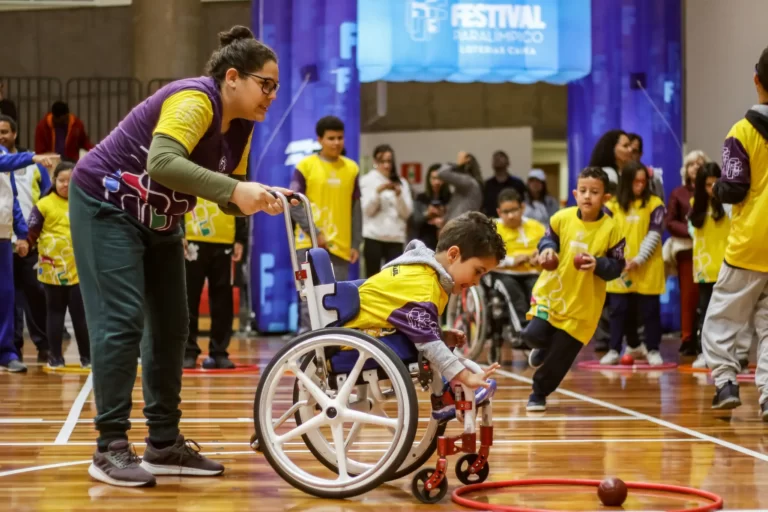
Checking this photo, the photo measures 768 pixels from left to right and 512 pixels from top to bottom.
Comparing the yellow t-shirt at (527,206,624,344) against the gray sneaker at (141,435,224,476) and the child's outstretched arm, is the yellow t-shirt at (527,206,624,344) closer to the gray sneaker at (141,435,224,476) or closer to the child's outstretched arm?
the child's outstretched arm

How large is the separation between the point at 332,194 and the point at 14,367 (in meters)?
2.35

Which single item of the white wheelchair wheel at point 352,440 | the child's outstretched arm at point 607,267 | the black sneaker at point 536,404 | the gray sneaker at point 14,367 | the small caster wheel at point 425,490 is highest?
the child's outstretched arm at point 607,267

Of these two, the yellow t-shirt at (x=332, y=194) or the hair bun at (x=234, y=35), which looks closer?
the hair bun at (x=234, y=35)

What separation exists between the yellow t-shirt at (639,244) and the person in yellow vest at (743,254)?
9.49ft

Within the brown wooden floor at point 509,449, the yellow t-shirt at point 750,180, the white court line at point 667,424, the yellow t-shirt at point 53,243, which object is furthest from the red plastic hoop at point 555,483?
the yellow t-shirt at point 53,243

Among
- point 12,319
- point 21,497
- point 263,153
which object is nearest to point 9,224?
point 12,319

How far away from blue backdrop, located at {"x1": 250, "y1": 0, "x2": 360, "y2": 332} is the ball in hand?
413 centimetres

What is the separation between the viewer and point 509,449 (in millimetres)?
4254

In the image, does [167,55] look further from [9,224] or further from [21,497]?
[21,497]

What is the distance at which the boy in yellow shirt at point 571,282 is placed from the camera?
18.1 feet

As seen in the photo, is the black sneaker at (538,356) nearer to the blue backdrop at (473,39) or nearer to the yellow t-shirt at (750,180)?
the yellow t-shirt at (750,180)

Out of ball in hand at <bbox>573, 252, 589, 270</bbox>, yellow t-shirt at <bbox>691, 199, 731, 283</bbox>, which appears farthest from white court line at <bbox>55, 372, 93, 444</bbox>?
yellow t-shirt at <bbox>691, 199, 731, 283</bbox>

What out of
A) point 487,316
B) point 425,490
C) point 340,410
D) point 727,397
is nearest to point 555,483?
point 425,490

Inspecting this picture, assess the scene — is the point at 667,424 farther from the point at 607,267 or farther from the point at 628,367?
the point at 628,367
